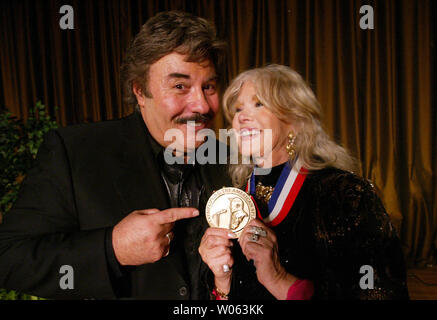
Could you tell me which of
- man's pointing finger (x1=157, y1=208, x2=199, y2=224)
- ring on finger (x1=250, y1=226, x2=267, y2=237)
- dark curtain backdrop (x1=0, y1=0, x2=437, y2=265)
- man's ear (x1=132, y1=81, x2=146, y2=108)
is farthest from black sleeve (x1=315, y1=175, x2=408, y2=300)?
dark curtain backdrop (x1=0, y1=0, x2=437, y2=265)

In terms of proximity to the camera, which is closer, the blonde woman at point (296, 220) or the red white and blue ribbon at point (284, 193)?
the blonde woman at point (296, 220)

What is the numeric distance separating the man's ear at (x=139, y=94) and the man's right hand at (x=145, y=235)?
0.56 metres

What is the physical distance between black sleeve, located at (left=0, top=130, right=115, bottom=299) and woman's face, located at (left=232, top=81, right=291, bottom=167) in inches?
23.2

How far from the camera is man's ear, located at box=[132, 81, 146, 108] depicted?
1.33 meters

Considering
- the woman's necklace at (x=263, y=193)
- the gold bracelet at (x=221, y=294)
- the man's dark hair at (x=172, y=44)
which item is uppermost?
the man's dark hair at (x=172, y=44)

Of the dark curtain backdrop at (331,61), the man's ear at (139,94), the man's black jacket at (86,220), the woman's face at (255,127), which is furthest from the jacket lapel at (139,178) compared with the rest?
the dark curtain backdrop at (331,61)

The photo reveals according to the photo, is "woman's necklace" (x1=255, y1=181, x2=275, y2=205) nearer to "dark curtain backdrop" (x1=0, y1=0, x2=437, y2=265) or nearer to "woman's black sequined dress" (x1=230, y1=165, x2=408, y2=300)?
"woman's black sequined dress" (x1=230, y1=165, x2=408, y2=300)

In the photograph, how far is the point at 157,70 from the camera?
1202mm

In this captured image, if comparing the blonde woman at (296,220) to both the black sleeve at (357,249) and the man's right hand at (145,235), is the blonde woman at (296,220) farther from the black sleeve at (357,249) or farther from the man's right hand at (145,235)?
the man's right hand at (145,235)

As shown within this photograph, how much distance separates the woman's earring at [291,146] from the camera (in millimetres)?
1188

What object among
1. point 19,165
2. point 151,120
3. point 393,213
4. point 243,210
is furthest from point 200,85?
point 393,213

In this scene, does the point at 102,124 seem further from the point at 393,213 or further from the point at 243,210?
the point at 393,213

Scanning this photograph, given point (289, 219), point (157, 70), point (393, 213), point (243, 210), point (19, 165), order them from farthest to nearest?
point (393, 213)
point (19, 165)
point (157, 70)
point (289, 219)
point (243, 210)
